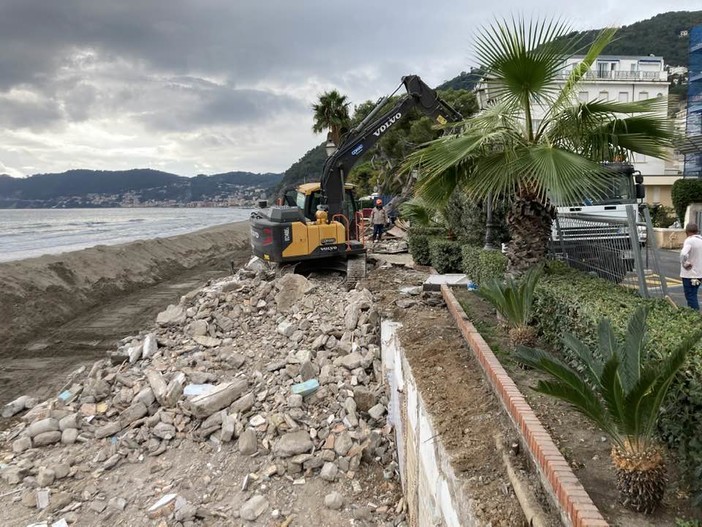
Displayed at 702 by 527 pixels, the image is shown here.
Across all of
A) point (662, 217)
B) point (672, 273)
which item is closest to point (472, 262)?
point (672, 273)

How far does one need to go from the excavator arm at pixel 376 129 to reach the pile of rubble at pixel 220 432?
392cm

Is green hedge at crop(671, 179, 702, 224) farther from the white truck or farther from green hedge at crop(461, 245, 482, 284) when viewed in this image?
green hedge at crop(461, 245, 482, 284)

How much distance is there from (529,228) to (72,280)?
695 inches

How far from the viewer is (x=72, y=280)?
18328mm

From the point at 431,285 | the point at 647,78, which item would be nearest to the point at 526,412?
the point at 431,285

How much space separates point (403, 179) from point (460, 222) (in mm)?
27292

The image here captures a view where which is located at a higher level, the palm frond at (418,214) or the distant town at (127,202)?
the distant town at (127,202)

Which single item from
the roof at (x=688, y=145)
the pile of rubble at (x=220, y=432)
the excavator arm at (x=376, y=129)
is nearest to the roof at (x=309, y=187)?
the excavator arm at (x=376, y=129)

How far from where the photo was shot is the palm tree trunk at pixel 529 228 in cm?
599

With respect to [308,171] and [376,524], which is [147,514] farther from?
[308,171]

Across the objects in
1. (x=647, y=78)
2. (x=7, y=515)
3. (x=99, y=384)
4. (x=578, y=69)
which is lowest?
(x=7, y=515)

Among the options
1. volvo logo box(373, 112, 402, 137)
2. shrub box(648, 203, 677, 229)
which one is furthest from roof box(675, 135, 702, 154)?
shrub box(648, 203, 677, 229)

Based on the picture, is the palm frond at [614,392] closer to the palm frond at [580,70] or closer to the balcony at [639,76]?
the palm frond at [580,70]

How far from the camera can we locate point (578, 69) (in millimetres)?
5477
